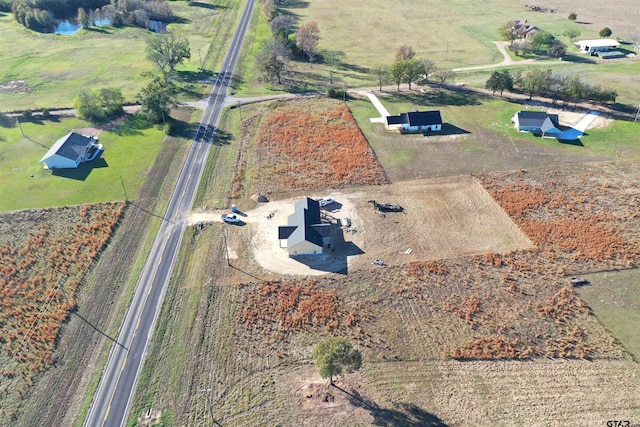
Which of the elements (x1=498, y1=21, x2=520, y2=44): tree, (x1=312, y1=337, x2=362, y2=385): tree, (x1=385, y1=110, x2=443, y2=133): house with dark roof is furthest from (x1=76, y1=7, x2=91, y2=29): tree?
(x1=312, y1=337, x2=362, y2=385): tree

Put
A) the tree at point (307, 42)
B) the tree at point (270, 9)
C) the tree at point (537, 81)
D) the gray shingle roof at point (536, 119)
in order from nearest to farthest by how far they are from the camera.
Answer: the gray shingle roof at point (536, 119)
the tree at point (537, 81)
the tree at point (307, 42)
the tree at point (270, 9)

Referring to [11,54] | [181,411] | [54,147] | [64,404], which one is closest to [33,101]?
[54,147]

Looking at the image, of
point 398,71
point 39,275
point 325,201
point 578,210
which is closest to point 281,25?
point 398,71

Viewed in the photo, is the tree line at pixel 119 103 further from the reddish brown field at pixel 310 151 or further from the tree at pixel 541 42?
the tree at pixel 541 42

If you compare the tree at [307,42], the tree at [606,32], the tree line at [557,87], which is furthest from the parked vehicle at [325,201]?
the tree at [606,32]

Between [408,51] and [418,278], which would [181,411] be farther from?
[408,51]

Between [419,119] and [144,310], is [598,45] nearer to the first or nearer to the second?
[419,119]

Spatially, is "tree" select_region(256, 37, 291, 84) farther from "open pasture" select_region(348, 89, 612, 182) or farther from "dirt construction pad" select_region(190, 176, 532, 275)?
"dirt construction pad" select_region(190, 176, 532, 275)
